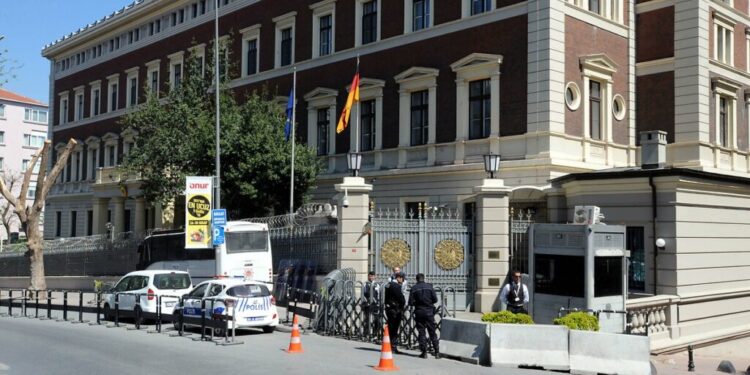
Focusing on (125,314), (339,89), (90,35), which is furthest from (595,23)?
(90,35)

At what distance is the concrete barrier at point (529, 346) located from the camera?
14.9 m

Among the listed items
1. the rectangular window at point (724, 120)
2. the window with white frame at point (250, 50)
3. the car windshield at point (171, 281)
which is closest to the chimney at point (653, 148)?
the rectangular window at point (724, 120)

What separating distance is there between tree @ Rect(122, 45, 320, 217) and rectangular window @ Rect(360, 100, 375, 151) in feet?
8.01

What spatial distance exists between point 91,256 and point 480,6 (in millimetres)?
27245

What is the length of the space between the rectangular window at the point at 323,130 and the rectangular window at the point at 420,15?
23.1 feet

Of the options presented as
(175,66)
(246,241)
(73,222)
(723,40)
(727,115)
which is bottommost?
(246,241)

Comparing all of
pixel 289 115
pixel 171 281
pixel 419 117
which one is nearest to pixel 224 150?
pixel 289 115

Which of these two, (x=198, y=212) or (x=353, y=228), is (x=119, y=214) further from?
(x=353, y=228)

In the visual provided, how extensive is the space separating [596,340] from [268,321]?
8.70 meters

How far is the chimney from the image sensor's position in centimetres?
2402

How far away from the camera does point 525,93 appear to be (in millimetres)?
28703

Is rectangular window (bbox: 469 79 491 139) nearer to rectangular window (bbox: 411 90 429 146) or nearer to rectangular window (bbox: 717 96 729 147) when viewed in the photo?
rectangular window (bbox: 411 90 429 146)

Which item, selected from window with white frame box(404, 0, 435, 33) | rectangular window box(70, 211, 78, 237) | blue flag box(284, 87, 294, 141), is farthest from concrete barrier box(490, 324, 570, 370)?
rectangular window box(70, 211, 78, 237)

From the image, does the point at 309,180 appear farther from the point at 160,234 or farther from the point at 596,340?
the point at 596,340
